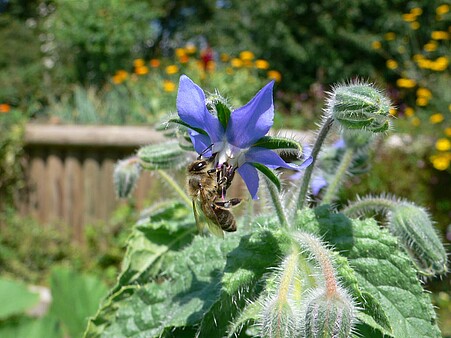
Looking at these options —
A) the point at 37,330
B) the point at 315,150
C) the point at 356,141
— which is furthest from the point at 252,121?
the point at 37,330

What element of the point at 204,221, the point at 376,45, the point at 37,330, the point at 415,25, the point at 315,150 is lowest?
the point at 37,330

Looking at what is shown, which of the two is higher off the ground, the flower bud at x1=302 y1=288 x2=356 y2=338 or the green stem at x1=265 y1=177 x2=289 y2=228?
the green stem at x1=265 y1=177 x2=289 y2=228

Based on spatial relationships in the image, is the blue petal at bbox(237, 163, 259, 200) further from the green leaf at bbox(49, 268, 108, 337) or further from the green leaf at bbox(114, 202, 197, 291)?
the green leaf at bbox(49, 268, 108, 337)

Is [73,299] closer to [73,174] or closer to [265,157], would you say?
[265,157]

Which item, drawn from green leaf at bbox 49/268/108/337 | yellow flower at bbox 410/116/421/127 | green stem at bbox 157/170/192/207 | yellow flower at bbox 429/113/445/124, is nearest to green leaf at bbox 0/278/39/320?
green leaf at bbox 49/268/108/337

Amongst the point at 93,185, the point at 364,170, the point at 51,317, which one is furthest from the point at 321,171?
the point at 93,185

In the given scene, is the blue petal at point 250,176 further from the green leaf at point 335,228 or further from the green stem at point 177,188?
the green stem at point 177,188
